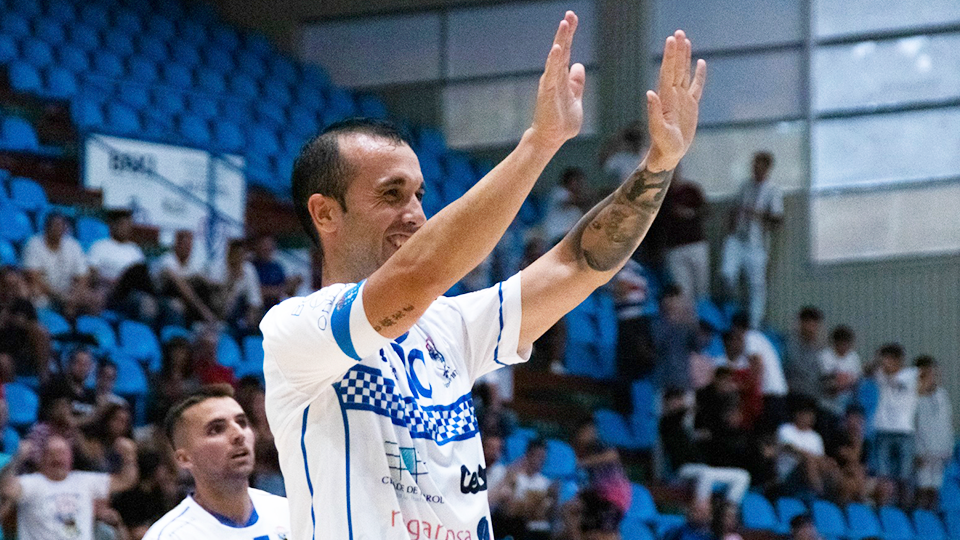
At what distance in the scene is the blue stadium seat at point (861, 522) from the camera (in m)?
12.2

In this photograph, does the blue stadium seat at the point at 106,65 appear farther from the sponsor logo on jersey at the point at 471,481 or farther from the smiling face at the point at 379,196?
the sponsor logo on jersey at the point at 471,481

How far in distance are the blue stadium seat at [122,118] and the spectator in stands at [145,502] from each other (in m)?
6.22

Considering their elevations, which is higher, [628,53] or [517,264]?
[628,53]

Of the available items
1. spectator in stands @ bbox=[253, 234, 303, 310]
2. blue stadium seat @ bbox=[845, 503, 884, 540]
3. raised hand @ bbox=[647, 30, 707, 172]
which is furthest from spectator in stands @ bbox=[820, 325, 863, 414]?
raised hand @ bbox=[647, 30, 707, 172]

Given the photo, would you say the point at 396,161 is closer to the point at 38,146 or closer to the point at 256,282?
the point at 256,282

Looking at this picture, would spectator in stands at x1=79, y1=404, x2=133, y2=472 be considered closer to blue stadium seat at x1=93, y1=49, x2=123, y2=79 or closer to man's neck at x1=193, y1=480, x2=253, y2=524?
man's neck at x1=193, y1=480, x2=253, y2=524

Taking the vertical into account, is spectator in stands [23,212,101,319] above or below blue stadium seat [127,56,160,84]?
below

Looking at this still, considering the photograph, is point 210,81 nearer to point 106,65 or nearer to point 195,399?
point 106,65

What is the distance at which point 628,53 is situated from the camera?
54.6 feet

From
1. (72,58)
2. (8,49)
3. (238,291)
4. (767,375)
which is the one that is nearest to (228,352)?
(238,291)

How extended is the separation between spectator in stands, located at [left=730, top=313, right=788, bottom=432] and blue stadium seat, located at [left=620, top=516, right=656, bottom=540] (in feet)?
6.17

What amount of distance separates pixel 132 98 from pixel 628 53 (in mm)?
6071

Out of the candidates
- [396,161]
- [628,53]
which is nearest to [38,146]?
[628,53]

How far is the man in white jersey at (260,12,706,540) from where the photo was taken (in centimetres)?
238
